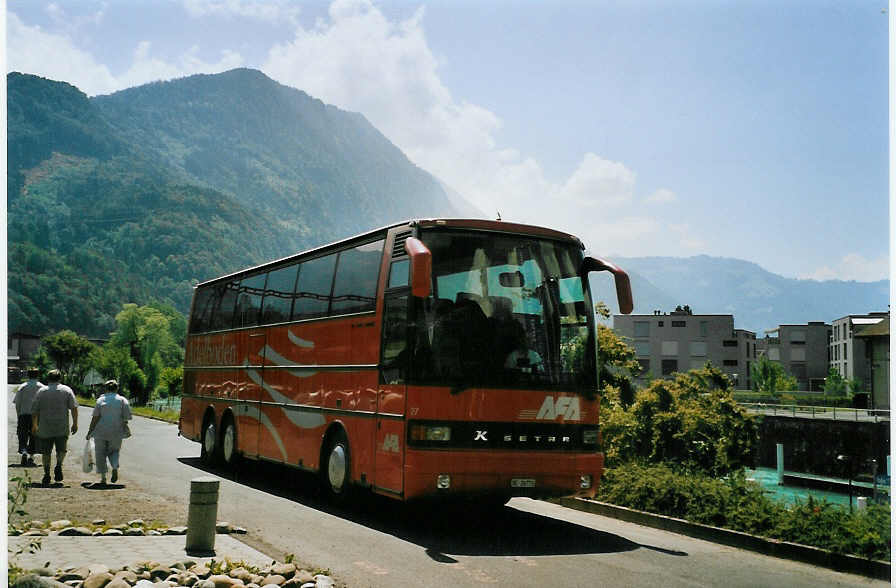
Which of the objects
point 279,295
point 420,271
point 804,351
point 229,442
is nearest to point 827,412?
point 229,442

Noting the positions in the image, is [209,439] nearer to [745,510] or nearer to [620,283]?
[620,283]

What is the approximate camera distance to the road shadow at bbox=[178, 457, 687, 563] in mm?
10039

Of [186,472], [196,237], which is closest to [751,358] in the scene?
[196,237]

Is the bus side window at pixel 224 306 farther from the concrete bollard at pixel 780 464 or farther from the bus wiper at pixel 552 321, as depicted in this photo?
the concrete bollard at pixel 780 464

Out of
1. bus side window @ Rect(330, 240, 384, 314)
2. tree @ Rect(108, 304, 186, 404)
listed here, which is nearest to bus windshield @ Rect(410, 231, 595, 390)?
bus side window @ Rect(330, 240, 384, 314)

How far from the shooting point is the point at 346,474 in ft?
39.9

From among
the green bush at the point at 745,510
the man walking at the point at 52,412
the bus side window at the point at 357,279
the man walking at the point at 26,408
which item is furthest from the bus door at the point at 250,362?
the green bush at the point at 745,510

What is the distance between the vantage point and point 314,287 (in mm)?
14102

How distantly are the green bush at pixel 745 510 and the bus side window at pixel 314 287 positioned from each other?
18.1ft

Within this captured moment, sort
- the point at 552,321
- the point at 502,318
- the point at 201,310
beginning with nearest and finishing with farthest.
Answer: the point at 502,318, the point at 552,321, the point at 201,310

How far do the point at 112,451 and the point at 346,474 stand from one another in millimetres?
5487

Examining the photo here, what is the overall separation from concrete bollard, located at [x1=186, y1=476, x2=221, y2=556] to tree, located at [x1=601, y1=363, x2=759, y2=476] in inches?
406

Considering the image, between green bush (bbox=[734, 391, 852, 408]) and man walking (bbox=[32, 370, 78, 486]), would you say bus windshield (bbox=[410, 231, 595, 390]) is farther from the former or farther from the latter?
green bush (bbox=[734, 391, 852, 408])

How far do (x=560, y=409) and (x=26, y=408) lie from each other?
12.6 metres
